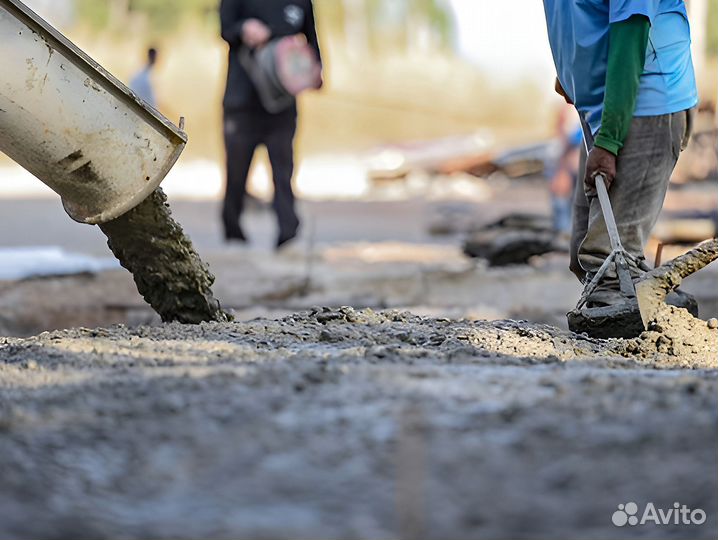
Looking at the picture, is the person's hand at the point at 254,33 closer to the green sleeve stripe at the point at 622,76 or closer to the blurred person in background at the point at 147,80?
the blurred person in background at the point at 147,80

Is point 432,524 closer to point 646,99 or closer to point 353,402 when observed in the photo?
point 353,402

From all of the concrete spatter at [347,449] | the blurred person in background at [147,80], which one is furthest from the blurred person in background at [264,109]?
the concrete spatter at [347,449]

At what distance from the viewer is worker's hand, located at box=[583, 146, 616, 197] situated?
14.2ft

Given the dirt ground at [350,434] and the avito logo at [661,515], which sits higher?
the dirt ground at [350,434]

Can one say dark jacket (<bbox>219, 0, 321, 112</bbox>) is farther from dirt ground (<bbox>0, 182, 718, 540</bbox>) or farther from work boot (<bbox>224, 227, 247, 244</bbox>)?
Result: dirt ground (<bbox>0, 182, 718, 540</bbox>)

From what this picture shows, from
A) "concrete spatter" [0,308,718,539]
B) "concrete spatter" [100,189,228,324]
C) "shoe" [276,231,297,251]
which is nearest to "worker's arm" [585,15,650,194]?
"concrete spatter" [0,308,718,539]

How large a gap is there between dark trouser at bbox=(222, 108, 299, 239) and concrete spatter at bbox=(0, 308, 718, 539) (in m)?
6.52

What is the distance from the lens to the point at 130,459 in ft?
7.85

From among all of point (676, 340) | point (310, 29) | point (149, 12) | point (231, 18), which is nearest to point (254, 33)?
point (231, 18)

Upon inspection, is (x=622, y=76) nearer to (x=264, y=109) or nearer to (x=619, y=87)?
(x=619, y=87)

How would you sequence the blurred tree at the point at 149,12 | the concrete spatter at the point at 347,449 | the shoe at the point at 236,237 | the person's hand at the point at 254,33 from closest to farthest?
the concrete spatter at the point at 347,449 → the person's hand at the point at 254,33 → the shoe at the point at 236,237 → the blurred tree at the point at 149,12

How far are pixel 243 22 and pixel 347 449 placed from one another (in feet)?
25.1

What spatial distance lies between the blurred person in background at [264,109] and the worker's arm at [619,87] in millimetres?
5525

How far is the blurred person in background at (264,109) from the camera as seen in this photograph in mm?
9711
